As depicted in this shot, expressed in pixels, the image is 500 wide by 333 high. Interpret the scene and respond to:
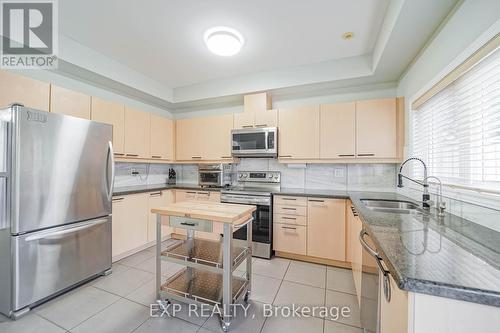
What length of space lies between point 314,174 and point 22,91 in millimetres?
3435

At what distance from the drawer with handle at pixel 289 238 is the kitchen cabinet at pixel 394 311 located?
5.51 ft

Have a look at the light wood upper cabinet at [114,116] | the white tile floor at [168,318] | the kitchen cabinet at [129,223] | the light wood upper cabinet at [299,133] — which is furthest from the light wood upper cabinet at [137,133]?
the light wood upper cabinet at [299,133]

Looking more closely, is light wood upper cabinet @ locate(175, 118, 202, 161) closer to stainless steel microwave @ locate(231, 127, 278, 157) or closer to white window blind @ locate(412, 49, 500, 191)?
stainless steel microwave @ locate(231, 127, 278, 157)

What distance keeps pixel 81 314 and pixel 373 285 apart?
2204 mm

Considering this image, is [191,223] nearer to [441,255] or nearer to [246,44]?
[441,255]

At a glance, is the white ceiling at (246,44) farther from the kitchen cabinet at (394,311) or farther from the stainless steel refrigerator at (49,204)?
the kitchen cabinet at (394,311)

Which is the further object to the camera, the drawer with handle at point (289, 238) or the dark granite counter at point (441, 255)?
the drawer with handle at point (289, 238)

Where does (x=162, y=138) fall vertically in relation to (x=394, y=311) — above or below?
above

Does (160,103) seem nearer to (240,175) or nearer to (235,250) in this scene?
(240,175)

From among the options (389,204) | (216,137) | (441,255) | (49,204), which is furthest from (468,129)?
(49,204)

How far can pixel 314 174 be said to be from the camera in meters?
3.15

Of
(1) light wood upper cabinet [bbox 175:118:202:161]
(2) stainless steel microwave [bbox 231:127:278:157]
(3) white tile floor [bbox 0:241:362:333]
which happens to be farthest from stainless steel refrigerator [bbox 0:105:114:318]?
(2) stainless steel microwave [bbox 231:127:278:157]

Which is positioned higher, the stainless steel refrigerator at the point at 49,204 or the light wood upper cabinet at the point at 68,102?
the light wood upper cabinet at the point at 68,102

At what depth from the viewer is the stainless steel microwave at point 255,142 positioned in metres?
3.00
